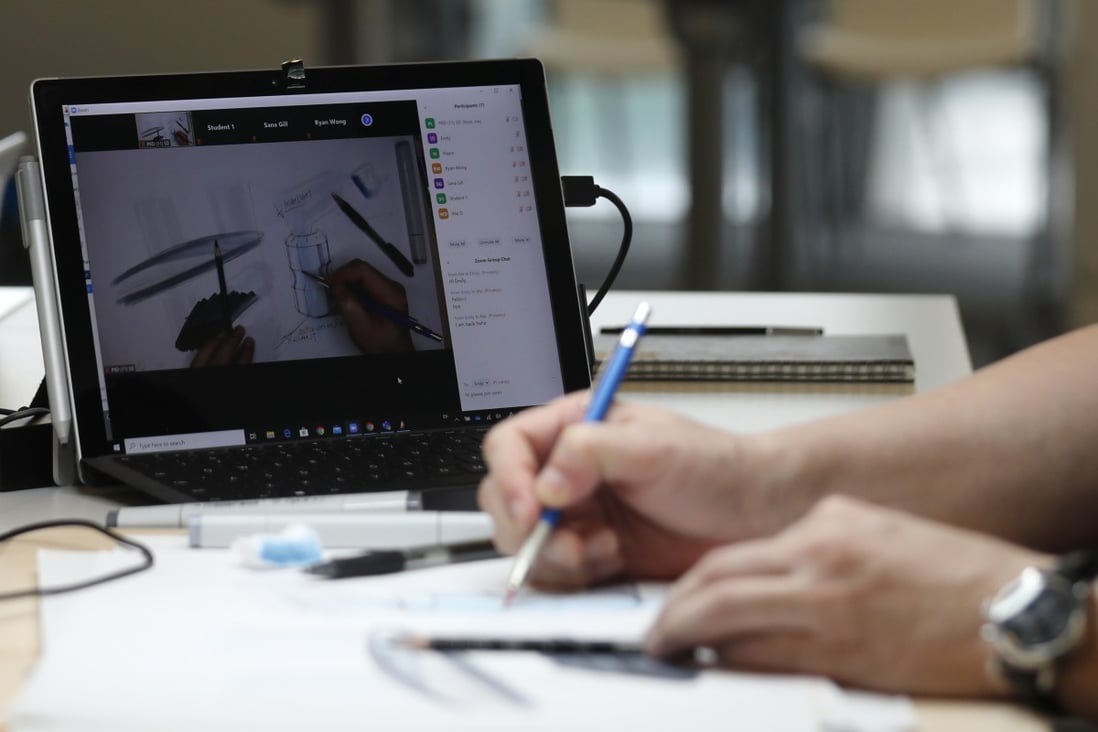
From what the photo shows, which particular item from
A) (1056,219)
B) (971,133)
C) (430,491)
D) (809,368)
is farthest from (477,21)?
(430,491)

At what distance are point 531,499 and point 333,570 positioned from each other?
0.12 metres

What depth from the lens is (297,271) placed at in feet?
2.99

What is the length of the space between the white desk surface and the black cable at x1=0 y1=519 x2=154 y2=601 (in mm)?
34

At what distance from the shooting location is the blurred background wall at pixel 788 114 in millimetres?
3258

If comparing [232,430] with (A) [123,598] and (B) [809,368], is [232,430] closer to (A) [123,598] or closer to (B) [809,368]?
(A) [123,598]

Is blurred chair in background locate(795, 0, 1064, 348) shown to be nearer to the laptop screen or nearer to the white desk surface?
the white desk surface

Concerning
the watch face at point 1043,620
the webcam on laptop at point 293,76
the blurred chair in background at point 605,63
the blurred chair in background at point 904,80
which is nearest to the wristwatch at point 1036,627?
the watch face at point 1043,620

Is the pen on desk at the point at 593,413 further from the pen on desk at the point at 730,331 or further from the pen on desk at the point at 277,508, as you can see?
the pen on desk at the point at 730,331

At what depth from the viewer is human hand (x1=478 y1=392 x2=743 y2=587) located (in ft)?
2.05

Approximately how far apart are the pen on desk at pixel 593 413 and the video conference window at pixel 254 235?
254mm

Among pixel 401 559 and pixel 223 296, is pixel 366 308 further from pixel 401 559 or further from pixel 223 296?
pixel 401 559

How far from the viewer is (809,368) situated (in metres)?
1.12

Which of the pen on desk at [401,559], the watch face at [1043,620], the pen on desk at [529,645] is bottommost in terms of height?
the pen on desk at [401,559]

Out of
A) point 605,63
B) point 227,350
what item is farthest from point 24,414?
point 605,63
